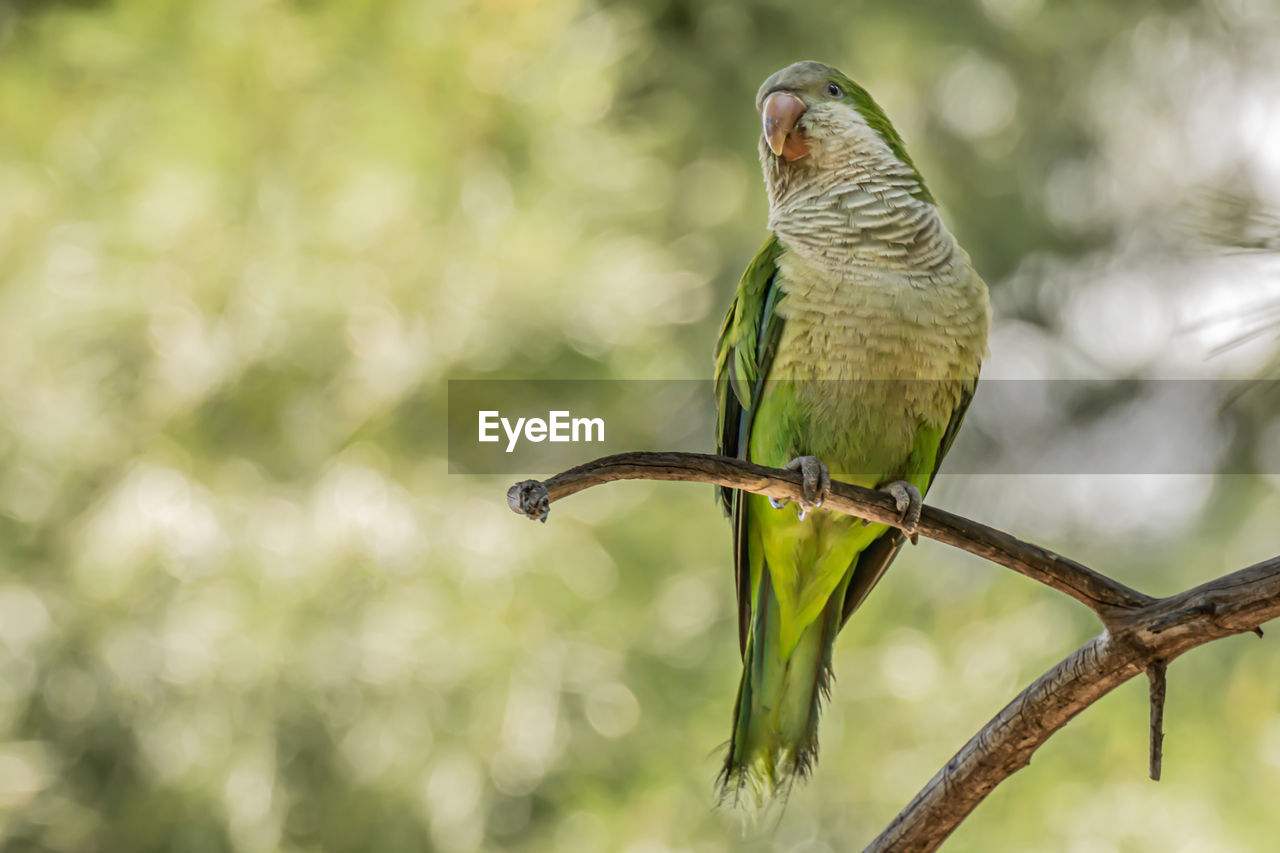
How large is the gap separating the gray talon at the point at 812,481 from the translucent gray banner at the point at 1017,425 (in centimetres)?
99

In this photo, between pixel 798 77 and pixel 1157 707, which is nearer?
pixel 1157 707

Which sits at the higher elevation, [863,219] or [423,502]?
[863,219]

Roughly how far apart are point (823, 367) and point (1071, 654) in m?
0.29

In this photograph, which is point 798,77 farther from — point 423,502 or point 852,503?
point 423,502

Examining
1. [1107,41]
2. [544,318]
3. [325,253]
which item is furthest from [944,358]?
[1107,41]

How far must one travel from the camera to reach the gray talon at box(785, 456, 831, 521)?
55 cm

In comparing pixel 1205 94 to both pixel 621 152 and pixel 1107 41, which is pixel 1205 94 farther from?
pixel 621 152

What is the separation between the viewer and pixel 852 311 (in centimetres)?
69

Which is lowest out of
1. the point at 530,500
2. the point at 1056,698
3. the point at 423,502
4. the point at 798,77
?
the point at 423,502

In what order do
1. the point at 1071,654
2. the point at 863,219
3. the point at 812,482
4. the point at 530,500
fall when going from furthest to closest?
the point at 863,219
the point at 812,482
the point at 1071,654
the point at 530,500

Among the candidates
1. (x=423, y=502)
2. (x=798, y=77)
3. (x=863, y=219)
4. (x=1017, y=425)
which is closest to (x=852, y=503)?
(x=863, y=219)

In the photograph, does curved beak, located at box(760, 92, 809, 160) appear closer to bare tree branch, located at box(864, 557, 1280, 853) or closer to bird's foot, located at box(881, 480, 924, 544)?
bird's foot, located at box(881, 480, 924, 544)

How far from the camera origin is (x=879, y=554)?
802 millimetres

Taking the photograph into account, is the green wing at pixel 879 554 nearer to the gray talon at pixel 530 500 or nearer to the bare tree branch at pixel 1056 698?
the bare tree branch at pixel 1056 698
